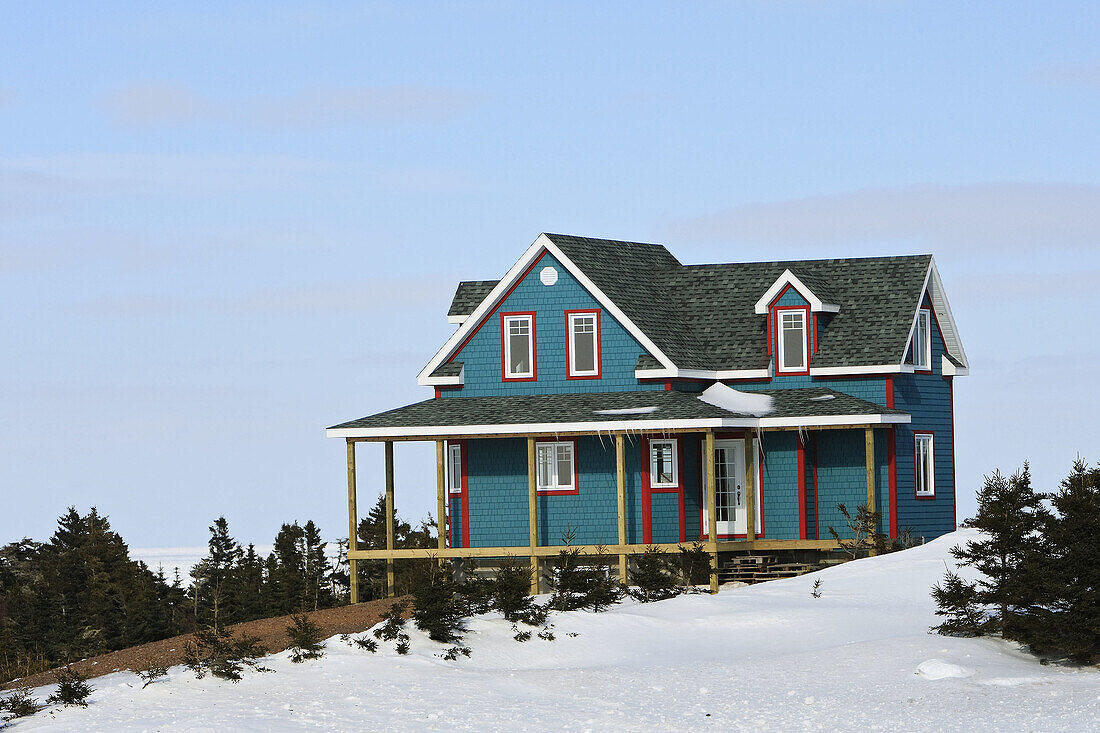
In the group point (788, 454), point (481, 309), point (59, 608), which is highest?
point (481, 309)

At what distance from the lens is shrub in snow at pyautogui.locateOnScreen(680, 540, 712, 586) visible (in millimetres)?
32188

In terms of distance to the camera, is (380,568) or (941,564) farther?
(380,568)

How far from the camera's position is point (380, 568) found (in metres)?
41.9

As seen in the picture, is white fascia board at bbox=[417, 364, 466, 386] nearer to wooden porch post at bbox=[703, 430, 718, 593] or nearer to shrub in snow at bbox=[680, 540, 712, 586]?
wooden porch post at bbox=[703, 430, 718, 593]

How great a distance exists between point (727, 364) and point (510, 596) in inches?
536

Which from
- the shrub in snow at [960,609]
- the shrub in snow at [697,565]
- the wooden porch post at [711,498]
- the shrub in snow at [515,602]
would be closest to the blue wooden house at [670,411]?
the wooden porch post at [711,498]

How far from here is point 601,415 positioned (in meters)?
34.0

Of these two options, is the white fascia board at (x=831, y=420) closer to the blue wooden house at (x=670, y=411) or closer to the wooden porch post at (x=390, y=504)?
the blue wooden house at (x=670, y=411)

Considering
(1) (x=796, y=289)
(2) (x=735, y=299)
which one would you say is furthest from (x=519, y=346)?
(1) (x=796, y=289)

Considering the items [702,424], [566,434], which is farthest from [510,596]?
[566,434]

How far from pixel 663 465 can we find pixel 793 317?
4.92 m

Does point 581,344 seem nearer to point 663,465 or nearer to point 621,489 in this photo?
point 663,465

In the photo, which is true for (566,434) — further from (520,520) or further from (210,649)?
(210,649)

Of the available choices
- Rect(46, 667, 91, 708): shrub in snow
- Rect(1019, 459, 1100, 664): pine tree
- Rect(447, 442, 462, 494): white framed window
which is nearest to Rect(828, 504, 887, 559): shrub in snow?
Rect(447, 442, 462, 494): white framed window
